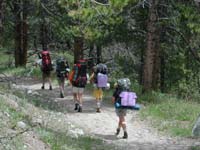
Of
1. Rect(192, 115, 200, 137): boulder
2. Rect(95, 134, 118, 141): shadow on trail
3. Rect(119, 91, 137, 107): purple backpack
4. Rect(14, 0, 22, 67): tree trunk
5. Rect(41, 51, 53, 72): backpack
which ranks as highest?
Rect(14, 0, 22, 67): tree trunk

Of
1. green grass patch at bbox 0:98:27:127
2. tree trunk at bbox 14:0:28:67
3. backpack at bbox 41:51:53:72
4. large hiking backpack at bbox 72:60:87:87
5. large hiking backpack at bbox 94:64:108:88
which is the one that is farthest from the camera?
tree trunk at bbox 14:0:28:67

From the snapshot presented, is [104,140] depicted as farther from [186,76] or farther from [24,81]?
[186,76]

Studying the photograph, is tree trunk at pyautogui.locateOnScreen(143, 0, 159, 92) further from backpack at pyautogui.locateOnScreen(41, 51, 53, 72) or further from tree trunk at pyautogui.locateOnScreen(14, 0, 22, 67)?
tree trunk at pyautogui.locateOnScreen(14, 0, 22, 67)

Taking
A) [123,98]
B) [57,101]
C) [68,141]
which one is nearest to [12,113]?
[68,141]

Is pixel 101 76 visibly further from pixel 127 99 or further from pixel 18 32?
pixel 18 32

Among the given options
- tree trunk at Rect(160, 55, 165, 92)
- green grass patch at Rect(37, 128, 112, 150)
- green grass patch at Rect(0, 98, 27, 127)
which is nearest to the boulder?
green grass patch at Rect(37, 128, 112, 150)

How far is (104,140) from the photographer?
11.0 metres

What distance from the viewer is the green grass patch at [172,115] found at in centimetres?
1246

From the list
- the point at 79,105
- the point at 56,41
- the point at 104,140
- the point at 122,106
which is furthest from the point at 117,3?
the point at 56,41

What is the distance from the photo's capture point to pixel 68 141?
31.4 ft

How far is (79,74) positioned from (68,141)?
4.32 metres

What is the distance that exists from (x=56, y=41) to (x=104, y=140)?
20746 mm

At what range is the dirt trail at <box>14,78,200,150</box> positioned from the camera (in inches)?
430

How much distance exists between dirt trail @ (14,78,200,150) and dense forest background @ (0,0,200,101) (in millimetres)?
Result: 2396
